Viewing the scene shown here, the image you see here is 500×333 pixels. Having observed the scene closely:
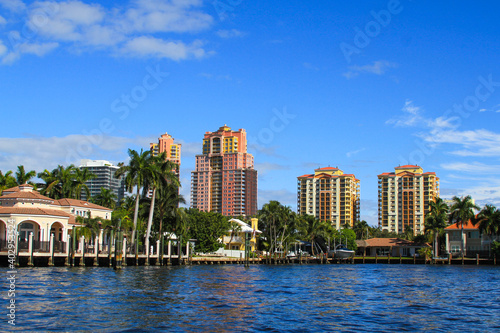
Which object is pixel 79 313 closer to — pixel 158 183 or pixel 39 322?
pixel 39 322

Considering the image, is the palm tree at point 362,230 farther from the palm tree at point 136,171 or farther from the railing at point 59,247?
the railing at point 59,247

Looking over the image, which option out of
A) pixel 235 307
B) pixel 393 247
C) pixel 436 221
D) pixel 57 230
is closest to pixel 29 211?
pixel 57 230

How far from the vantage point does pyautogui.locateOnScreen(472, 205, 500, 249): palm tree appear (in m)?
110

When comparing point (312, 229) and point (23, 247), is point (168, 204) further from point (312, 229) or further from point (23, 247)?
point (312, 229)

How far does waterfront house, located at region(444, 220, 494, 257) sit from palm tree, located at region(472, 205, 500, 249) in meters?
5.90

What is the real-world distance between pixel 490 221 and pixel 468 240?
1256cm

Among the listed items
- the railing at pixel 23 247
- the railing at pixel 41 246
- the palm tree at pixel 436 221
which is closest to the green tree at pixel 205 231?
the railing at pixel 41 246

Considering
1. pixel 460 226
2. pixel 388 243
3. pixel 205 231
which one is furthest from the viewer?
pixel 388 243

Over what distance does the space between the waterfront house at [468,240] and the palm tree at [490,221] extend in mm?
5898

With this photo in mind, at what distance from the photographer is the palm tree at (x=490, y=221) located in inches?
4323

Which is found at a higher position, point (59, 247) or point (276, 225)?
point (276, 225)

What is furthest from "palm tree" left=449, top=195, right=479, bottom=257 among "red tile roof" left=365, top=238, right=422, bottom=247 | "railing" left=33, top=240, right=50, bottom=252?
"railing" left=33, top=240, right=50, bottom=252

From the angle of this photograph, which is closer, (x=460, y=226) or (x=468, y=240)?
(x=468, y=240)

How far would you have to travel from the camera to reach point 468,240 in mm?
120875
